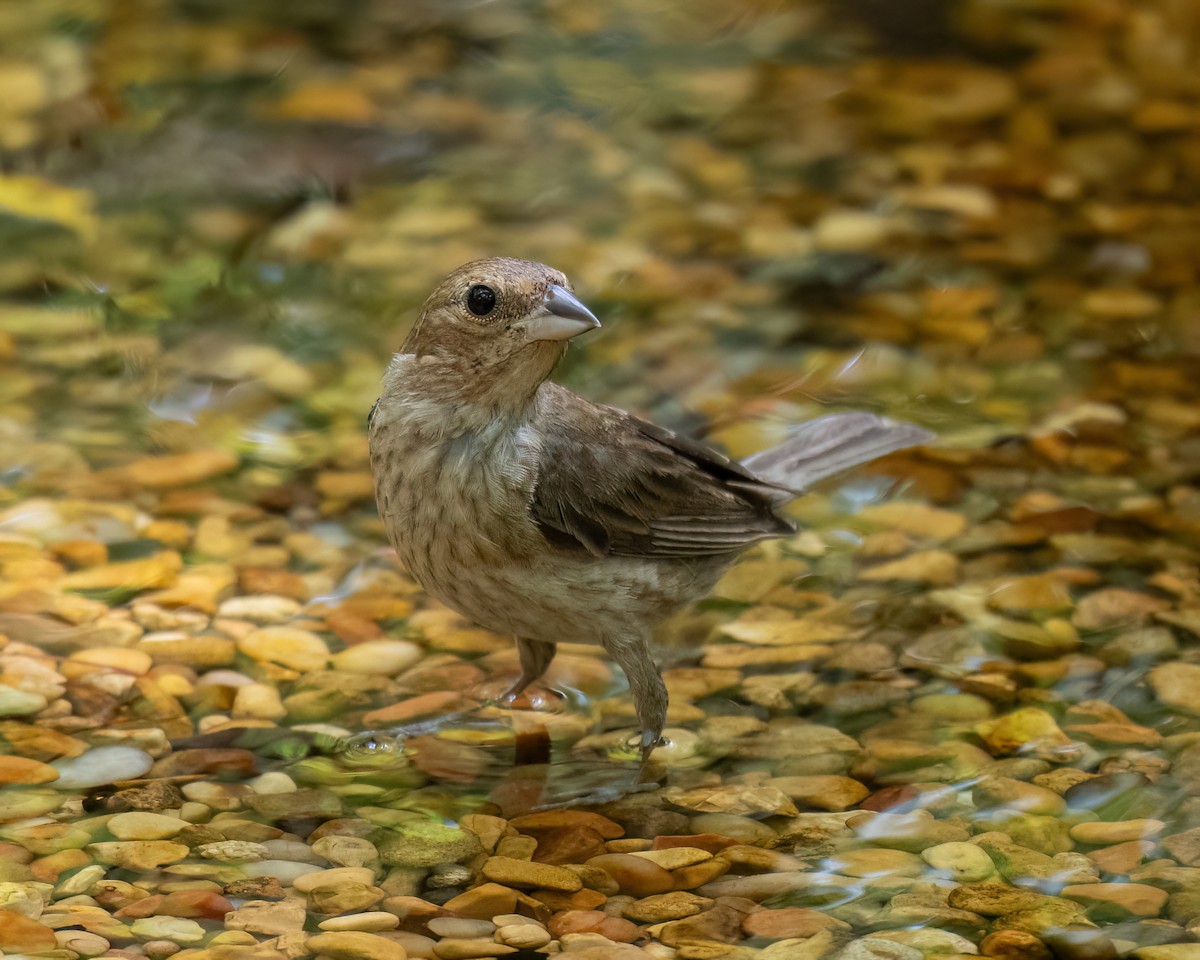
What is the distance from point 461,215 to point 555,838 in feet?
12.9

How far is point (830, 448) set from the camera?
16.9ft

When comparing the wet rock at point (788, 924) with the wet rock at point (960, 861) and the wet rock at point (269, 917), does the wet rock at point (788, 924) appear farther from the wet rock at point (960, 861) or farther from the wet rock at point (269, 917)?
the wet rock at point (269, 917)

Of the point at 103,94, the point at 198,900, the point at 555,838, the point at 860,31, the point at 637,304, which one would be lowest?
the point at 198,900

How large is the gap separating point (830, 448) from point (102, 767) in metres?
2.50

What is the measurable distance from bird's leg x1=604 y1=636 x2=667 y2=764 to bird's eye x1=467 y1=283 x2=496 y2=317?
0.97 m

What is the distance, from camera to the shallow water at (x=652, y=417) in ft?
12.3

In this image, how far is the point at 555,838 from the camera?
3992 millimetres

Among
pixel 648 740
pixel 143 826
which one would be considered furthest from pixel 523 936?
pixel 143 826

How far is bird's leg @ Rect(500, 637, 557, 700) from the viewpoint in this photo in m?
4.57

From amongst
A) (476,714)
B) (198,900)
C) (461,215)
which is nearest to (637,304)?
(461,215)

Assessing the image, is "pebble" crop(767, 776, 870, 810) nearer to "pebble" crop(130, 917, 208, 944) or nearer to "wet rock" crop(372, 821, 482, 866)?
"wet rock" crop(372, 821, 482, 866)

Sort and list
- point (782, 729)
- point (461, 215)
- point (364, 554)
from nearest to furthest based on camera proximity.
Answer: point (782, 729) → point (364, 554) → point (461, 215)

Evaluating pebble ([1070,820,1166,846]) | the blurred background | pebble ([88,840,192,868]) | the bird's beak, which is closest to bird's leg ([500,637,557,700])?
the bird's beak

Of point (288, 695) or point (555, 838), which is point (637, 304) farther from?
point (555, 838)
